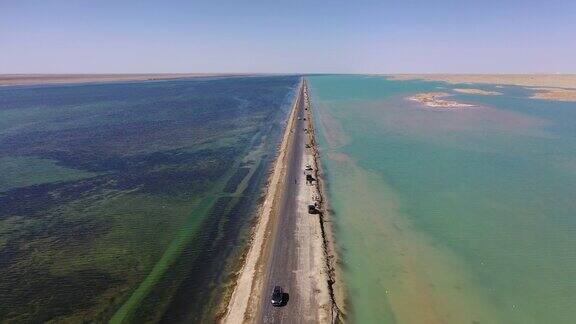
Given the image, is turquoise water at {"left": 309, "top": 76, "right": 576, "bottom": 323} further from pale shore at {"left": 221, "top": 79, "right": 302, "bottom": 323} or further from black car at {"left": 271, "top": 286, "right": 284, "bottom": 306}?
pale shore at {"left": 221, "top": 79, "right": 302, "bottom": 323}

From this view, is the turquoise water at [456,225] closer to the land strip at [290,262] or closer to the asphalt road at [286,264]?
the land strip at [290,262]

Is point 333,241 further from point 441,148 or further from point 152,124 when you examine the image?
point 152,124

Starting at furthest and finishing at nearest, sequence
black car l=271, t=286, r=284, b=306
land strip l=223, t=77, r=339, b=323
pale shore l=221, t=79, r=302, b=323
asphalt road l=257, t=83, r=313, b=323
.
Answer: black car l=271, t=286, r=284, b=306 → pale shore l=221, t=79, r=302, b=323 → land strip l=223, t=77, r=339, b=323 → asphalt road l=257, t=83, r=313, b=323

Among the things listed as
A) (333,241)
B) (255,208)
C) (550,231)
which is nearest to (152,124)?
(255,208)

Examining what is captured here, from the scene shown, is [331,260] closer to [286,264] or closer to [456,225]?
[286,264]

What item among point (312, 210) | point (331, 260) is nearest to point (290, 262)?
point (331, 260)

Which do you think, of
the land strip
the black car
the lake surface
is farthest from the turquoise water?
the lake surface
